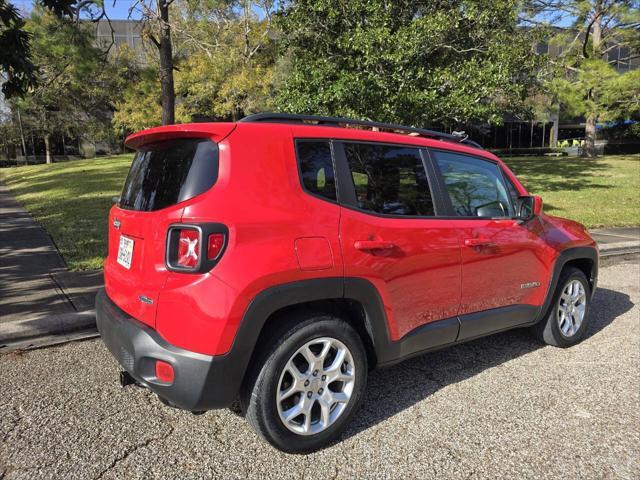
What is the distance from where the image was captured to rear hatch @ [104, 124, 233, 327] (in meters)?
2.50

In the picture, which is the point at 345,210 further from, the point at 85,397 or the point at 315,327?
the point at 85,397

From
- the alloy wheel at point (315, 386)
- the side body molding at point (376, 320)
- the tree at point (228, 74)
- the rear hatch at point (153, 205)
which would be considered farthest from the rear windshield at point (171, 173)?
the tree at point (228, 74)

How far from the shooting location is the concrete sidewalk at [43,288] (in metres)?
4.37

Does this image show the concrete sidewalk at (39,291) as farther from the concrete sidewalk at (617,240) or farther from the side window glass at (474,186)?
the concrete sidewalk at (617,240)

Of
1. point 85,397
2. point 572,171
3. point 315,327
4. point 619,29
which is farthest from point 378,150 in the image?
point 619,29

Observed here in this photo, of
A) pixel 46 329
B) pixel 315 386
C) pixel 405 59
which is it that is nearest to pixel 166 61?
pixel 405 59

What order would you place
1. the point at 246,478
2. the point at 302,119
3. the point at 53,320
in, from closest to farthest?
the point at 246,478 → the point at 302,119 → the point at 53,320

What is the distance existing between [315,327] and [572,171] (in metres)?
22.1

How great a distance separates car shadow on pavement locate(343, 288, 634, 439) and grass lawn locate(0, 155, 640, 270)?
4.52 metres

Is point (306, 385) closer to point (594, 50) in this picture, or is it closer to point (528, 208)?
point (528, 208)

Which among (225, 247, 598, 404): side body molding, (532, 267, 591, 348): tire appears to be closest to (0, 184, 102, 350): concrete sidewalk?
(225, 247, 598, 404): side body molding

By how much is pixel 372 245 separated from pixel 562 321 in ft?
7.96

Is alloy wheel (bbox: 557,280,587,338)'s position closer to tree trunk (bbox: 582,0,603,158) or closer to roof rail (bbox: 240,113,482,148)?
roof rail (bbox: 240,113,482,148)

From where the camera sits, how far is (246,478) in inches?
98.3
